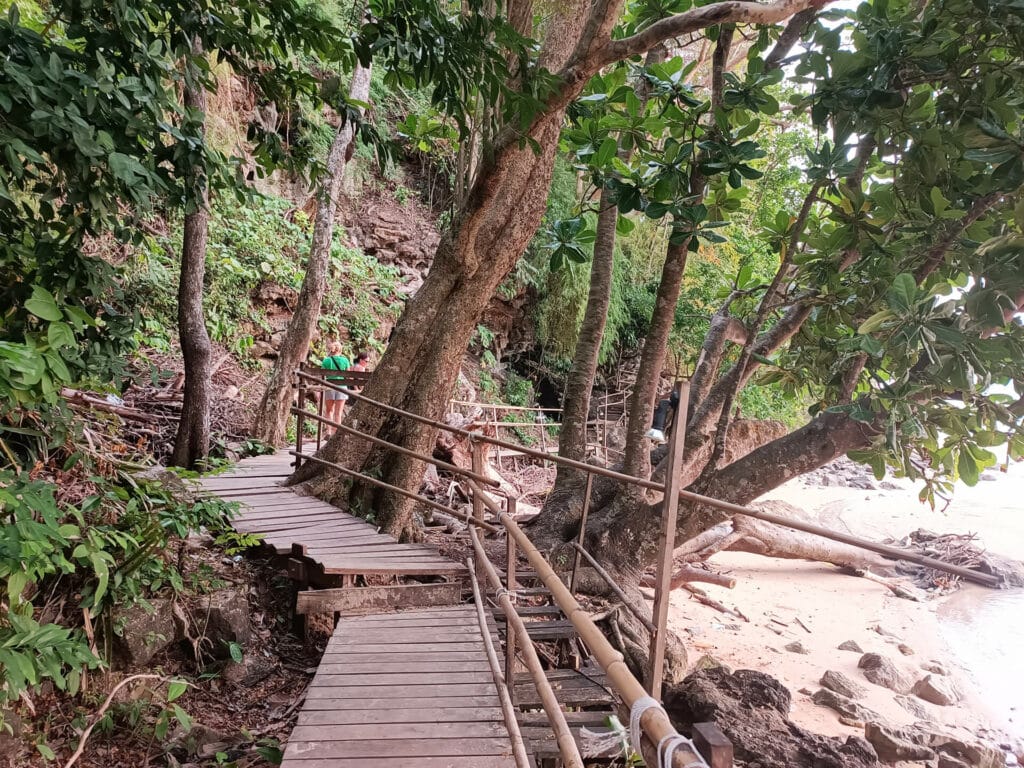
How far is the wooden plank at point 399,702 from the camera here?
239 centimetres

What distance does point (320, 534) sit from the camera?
421 cm

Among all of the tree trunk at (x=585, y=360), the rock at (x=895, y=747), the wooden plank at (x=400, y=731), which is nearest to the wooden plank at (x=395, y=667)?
the wooden plank at (x=400, y=731)

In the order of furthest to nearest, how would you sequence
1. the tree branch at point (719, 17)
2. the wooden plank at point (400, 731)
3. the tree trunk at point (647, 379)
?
the tree trunk at point (647, 379) < the tree branch at point (719, 17) < the wooden plank at point (400, 731)

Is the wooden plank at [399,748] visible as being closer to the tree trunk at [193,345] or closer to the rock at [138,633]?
the rock at [138,633]

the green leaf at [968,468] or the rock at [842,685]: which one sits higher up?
the green leaf at [968,468]

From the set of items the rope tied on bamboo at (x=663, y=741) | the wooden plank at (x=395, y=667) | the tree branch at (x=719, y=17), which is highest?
the tree branch at (x=719, y=17)

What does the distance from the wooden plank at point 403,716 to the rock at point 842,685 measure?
15.5 ft

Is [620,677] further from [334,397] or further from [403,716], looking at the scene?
[334,397]

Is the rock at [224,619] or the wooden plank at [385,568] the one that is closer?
the rock at [224,619]

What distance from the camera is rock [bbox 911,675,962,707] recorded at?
5785mm

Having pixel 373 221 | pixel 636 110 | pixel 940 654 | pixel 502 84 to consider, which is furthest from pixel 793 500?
pixel 502 84

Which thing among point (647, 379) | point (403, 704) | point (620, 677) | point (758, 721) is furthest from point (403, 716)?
point (647, 379)

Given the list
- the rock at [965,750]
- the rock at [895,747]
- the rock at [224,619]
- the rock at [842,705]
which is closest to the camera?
the rock at [224,619]

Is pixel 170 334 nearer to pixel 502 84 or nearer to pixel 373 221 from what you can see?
pixel 373 221
